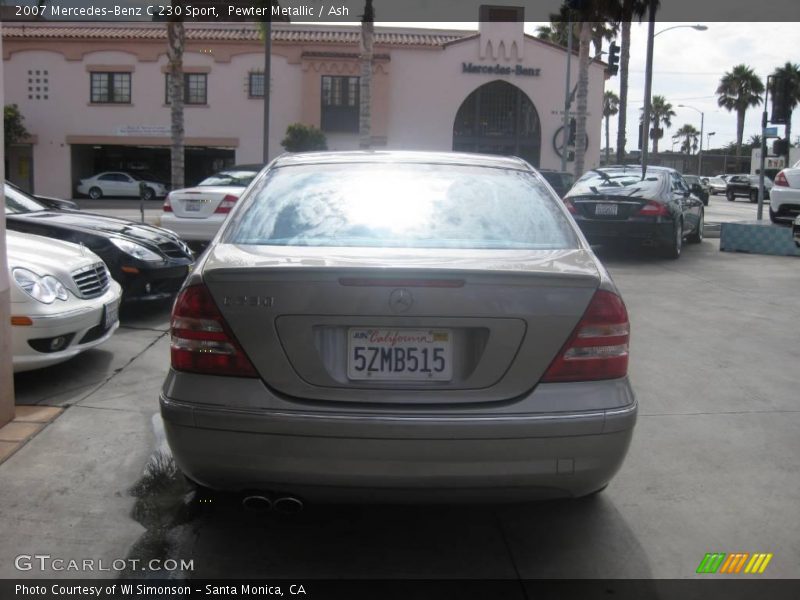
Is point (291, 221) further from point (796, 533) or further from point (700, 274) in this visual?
point (700, 274)

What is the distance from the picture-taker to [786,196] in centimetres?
1341

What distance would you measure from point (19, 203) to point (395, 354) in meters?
6.12

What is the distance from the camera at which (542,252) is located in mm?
3201

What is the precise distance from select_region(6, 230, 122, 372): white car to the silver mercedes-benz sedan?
7.90 ft

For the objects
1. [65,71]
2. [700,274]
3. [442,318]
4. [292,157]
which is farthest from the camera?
[65,71]

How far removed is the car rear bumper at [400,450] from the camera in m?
2.73

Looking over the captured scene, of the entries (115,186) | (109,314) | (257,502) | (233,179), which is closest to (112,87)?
(115,186)

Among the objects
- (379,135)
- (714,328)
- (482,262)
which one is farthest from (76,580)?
(379,135)

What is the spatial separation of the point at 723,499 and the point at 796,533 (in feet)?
1.23

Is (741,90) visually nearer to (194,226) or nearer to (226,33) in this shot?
(226,33)

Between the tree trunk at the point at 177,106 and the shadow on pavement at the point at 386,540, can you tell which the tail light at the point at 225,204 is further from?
the tree trunk at the point at 177,106

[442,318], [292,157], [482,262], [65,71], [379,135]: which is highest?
[65,71]

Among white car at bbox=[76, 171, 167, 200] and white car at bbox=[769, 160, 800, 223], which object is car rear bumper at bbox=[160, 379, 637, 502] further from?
white car at bbox=[76, 171, 167, 200]

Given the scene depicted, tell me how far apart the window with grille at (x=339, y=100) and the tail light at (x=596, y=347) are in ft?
115
